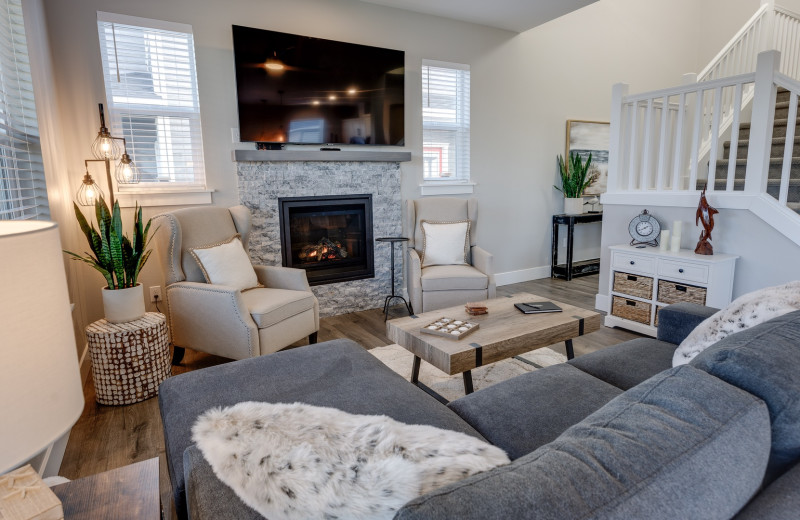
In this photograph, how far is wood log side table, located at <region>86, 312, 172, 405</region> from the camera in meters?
2.41

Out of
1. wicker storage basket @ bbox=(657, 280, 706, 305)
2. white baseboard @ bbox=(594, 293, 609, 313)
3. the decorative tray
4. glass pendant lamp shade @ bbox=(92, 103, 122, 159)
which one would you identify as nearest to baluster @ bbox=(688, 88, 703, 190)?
wicker storage basket @ bbox=(657, 280, 706, 305)

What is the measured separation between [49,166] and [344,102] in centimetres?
222

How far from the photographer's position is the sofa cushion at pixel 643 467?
0.56 metres

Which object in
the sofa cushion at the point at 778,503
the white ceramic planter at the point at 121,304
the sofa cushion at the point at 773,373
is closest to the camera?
the sofa cushion at the point at 778,503

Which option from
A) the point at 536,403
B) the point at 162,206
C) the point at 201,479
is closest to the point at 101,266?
the point at 162,206

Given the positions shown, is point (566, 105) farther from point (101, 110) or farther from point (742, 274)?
point (101, 110)

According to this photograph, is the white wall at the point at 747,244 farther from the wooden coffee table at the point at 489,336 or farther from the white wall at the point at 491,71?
the white wall at the point at 491,71

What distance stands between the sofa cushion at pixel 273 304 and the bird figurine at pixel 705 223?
279 centimetres

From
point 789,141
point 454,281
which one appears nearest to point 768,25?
point 789,141

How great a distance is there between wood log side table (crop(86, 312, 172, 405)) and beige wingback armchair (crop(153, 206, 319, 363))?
29 cm

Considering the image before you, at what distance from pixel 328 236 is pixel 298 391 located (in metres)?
2.72

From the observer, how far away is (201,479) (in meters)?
0.94

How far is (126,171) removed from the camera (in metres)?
3.08

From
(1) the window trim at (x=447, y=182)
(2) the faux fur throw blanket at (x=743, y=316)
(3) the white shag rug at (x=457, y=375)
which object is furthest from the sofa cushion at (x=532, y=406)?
(1) the window trim at (x=447, y=182)
